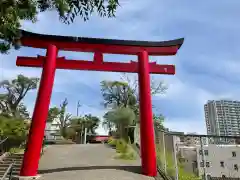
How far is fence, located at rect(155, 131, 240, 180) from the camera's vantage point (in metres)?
4.68

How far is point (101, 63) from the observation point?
10.1 meters

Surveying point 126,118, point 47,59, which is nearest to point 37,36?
point 47,59

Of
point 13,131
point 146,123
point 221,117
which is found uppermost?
point 221,117

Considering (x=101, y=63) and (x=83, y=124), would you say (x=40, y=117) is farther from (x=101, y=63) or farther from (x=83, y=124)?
(x=83, y=124)

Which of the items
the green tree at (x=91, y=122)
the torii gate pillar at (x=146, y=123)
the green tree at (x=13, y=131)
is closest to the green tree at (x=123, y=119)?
the green tree at (x=13, y=131)

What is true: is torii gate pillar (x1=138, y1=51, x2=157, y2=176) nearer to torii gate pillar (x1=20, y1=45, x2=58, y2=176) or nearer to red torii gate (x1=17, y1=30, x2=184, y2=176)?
red torii gate (x1=17, y1=30, x2=184, y2=176)

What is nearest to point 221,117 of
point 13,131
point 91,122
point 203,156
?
point 91,122

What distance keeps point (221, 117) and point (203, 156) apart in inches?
2690

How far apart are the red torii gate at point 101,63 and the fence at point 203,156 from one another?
1.02 m

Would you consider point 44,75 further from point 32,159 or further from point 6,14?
point 6,14

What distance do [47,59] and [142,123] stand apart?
4521 millimetres

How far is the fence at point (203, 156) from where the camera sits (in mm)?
4684

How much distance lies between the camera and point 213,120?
63656 mm

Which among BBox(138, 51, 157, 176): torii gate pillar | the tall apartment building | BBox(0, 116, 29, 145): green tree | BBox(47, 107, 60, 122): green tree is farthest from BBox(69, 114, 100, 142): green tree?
the tall apartment building
